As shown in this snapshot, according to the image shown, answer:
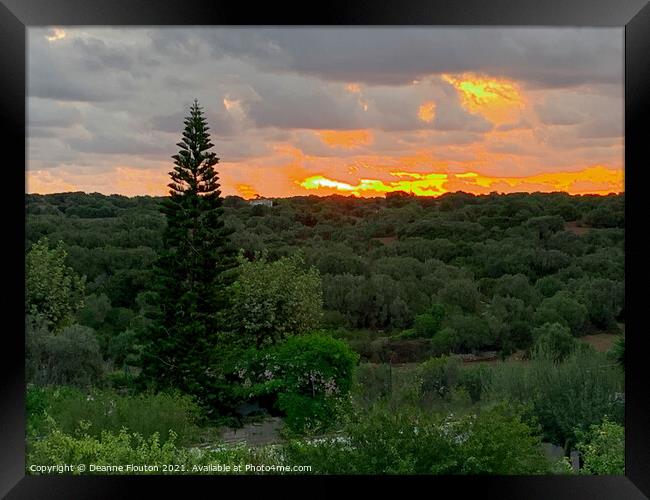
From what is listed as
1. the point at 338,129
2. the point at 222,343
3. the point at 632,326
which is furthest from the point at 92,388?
the point at 632,326

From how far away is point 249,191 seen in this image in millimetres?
6258

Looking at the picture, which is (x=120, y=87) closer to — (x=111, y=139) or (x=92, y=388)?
(x=111, y=139)

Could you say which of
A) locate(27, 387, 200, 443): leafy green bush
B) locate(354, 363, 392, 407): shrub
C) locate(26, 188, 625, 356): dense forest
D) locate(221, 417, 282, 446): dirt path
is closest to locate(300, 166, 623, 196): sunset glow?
locate(26, 188, 625, 356): dense forest

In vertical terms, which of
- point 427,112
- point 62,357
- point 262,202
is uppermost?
point 427,112

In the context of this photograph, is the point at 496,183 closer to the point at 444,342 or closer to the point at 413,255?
the point at 413,255

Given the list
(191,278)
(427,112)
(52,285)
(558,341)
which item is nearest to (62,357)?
(52,285)

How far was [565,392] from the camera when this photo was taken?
560cm

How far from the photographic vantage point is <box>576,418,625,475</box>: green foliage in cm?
490

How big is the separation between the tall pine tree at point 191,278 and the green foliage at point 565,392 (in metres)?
2.24

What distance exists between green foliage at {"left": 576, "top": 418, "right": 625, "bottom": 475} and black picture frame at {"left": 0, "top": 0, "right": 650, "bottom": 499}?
2.03 meters

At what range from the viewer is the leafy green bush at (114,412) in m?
5.21

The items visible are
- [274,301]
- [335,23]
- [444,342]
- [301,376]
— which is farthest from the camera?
[444,342]

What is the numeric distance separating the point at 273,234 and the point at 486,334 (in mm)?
2026

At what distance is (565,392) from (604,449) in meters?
0.62
